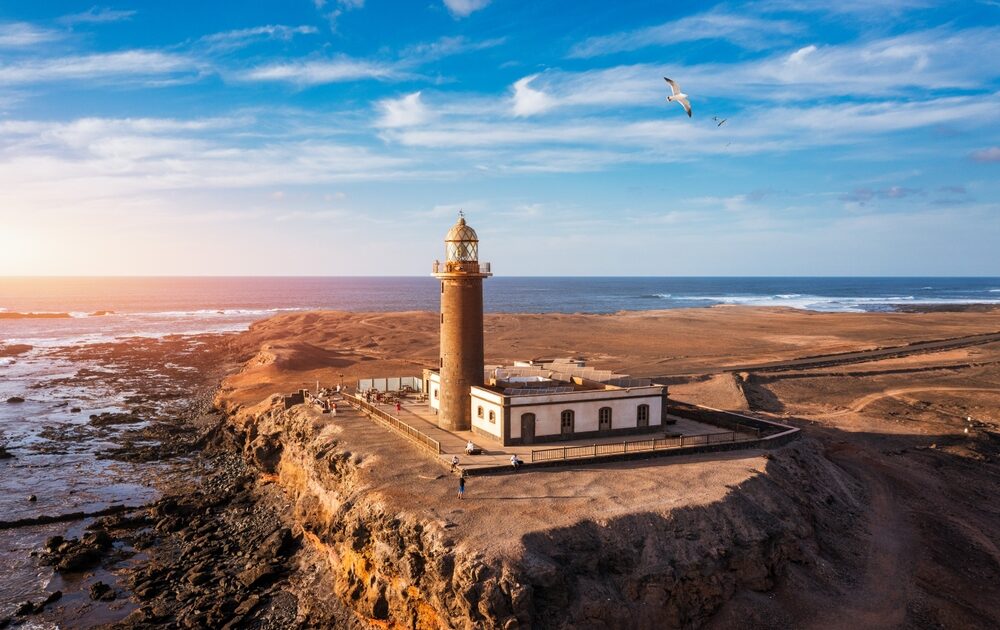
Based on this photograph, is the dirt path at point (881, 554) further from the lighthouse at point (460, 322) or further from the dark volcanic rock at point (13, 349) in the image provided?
the dark volcanic rock at point (13, 349)

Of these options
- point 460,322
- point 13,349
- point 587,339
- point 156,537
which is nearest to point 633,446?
point 460,322

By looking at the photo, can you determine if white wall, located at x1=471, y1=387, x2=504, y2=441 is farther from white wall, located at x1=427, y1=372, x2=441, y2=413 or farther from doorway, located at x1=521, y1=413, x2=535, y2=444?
white wall, located at x1=427, y1=372, x2=441, y2=413

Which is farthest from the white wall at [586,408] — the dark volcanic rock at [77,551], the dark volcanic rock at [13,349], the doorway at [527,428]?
the dark volcanic rock at [13,349]

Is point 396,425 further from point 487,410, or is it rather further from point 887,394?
point 887,394

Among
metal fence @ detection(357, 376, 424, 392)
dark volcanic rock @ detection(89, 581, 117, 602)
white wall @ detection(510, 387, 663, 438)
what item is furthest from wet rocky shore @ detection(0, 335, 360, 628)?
white wall @ detection(510, 387, 663, 438)

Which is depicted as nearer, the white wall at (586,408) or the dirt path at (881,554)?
the dirt path at (881,554)
